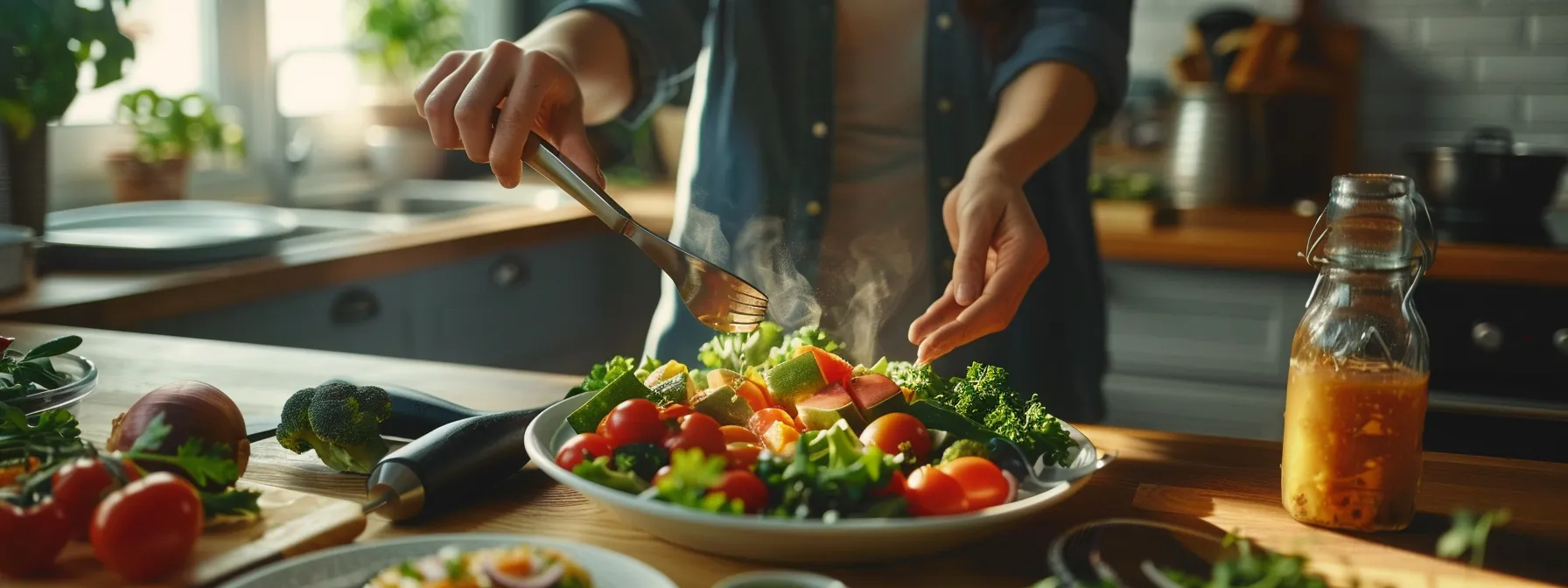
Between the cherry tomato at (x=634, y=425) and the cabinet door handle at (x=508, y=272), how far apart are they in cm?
173

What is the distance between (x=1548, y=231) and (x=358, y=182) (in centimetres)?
276

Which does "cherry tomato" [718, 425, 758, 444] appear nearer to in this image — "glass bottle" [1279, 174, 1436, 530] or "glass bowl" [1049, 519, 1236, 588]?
"glass bowl" [1049, 519, 1236, 588]

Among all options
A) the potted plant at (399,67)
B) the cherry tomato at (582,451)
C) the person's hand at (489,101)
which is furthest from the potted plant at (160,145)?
the cherry tomato at (582,451)

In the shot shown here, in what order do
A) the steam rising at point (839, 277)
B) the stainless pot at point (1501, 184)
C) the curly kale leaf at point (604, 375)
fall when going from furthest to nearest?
1. the stainless pot at point (1501, 184)
2. the steam rising at point (839, 277)
3. the curly kale leaf at point (604, 375)

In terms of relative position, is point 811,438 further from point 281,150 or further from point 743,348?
point 281,150

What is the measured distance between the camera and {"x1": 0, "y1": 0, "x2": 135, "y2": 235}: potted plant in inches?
74.7

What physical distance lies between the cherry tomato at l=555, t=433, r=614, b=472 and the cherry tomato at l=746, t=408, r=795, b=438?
14 cm

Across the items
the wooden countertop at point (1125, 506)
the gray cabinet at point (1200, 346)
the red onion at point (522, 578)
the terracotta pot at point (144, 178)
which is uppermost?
the terracotta pot at point (144, 178)

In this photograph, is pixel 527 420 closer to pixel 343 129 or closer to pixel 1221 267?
pixel 1221 267

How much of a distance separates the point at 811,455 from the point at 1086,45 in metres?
0.81

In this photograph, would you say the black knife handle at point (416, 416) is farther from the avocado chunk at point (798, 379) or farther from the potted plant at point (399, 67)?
the potted plant at point (399, 67)

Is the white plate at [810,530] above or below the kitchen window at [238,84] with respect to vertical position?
below

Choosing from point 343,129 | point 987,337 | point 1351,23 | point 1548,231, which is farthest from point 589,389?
point 1351,23

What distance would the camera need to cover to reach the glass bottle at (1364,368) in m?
0.88
